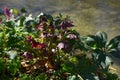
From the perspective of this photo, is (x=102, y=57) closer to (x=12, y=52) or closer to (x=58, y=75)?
(x=58, y=75)

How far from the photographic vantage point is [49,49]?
2.72 m

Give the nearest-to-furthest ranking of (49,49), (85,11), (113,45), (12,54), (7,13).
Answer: (113,45) < (12,54) < (49,49) < (7,13) < (85,11)

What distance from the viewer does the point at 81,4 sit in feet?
17.0

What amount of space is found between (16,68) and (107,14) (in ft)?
7.98

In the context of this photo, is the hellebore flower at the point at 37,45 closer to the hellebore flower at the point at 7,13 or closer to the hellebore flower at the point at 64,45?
the hellebore flower at the point at 64,45

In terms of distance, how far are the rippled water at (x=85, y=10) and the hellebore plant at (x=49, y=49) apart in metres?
1.35

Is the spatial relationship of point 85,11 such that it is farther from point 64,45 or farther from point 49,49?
point 64,45

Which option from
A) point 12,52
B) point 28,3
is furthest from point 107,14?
point 12,52

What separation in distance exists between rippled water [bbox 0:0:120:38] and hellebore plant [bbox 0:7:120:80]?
4.44ft

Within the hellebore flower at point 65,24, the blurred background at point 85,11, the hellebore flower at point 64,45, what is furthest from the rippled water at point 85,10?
→ the hellebore flower at point 64,45

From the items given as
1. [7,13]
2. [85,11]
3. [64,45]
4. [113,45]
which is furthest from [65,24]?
[85,11]

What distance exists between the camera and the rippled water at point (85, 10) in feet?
14.0

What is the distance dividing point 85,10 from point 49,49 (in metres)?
2.34

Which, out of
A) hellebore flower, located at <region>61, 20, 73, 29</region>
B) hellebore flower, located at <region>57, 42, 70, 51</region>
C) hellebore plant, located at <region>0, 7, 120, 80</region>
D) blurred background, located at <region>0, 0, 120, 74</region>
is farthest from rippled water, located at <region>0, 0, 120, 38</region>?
hellebore flower, located at <region>57, 42, 70, 51</region>
